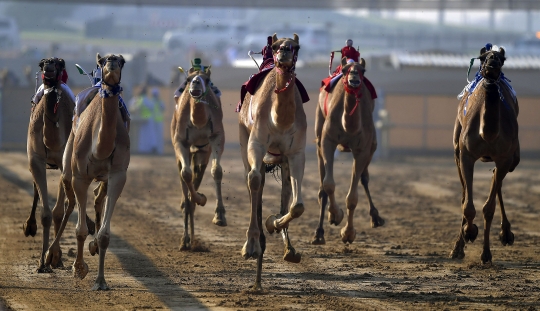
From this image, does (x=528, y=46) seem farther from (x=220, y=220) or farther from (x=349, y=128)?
(x=220, y=220)

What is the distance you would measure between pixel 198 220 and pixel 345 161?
42.3 ft

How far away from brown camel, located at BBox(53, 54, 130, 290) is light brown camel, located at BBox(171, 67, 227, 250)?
2589mm

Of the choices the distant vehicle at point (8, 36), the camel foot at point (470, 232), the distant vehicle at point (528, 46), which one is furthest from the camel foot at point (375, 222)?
the distant vehicle at point (8, 36)

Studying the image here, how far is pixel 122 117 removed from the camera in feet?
30.7

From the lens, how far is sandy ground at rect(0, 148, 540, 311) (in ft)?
27.3

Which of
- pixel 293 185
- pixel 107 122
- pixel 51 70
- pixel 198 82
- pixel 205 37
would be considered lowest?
pixel 293 185

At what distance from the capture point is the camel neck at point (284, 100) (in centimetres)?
873

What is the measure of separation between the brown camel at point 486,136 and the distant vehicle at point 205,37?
46.7m

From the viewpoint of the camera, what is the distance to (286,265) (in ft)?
33.8

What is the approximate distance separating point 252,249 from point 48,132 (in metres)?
2.78

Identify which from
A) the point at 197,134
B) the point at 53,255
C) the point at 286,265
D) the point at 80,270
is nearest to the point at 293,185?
the point at 286,265

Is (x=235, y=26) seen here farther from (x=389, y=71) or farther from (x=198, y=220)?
(x=198, y=220)

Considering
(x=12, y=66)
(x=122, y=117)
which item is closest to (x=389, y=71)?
(x=12, y=66)

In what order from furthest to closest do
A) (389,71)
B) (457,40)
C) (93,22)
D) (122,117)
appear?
(93,22) → (457,40) → (389,71) → (122,117)
